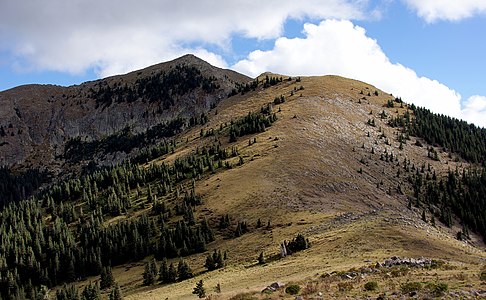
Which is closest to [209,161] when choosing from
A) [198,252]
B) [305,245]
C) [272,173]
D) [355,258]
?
[272,173]

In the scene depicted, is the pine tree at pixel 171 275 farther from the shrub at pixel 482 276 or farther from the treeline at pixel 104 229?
the shrub at pixel 482 276

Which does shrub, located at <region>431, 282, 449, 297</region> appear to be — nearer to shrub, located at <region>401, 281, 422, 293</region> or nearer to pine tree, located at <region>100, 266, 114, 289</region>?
shrub, located at <region>401, 281, 422, 293</region>

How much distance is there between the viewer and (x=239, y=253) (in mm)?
76250

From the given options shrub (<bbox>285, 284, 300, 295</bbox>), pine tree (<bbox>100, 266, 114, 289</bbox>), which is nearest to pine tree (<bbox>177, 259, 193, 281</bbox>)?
pine tree (<bbox>100, 266, 114, 289</bbox>)

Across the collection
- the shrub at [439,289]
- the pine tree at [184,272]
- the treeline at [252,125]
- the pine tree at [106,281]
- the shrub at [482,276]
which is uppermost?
the treeline at [252,125]

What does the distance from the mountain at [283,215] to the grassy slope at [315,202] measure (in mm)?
453

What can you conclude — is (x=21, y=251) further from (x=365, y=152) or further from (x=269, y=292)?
(x=365, y=152)

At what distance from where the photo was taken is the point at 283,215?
89.9m

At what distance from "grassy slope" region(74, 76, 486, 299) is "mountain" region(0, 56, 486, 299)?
453mm

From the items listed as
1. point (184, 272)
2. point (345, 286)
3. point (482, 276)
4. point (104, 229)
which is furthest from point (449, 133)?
point (345, 286)

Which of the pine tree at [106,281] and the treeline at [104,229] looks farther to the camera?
the treeline at [104,229]

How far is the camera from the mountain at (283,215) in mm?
49219

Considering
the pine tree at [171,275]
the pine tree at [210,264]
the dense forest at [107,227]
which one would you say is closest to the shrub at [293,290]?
the pine tree at [210,264]

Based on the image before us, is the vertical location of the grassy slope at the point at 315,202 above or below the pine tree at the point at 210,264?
above
